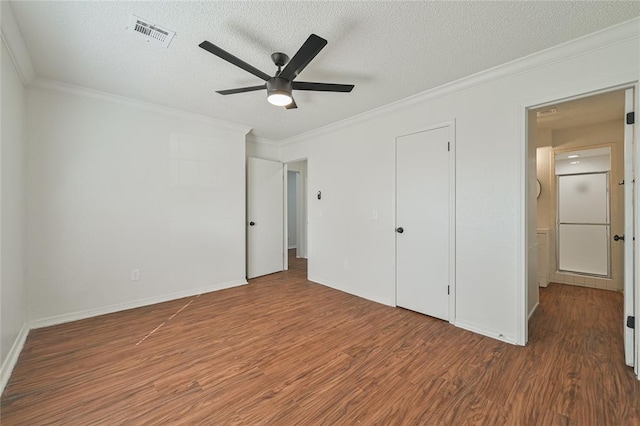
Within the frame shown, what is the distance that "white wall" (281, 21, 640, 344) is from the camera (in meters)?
2.05

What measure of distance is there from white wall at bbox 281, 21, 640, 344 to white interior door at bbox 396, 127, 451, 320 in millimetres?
116

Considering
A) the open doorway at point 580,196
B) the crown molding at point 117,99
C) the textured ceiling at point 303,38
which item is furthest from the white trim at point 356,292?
the crown molding at point 117,99

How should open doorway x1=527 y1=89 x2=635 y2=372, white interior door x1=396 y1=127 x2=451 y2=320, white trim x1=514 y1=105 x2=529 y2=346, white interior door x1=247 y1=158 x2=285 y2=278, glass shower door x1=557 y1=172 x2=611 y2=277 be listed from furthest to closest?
1. white interior door x1=247 y1=158 x2=285 y2=278
2. glass shower door x1=557 y1=172 x2=611 y2=277
3. open doorway x1=527 y1=89 x2=635 y2=372
4. white interior door x1=396 y1=127 x2=451 y2=320
5. white trim x1=514 y1=105 x2=529 y2=346

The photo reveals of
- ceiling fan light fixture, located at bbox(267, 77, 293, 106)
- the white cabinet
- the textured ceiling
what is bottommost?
the white cabinet

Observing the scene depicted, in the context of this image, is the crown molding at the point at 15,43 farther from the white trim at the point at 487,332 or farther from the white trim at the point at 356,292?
the white trim at the point at 487,332

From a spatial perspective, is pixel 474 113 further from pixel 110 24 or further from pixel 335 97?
pixel 110 24

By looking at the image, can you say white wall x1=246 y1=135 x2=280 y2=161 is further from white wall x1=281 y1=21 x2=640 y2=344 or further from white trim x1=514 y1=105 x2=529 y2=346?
white trim x1=514 y1=105 x2=529 y2=346

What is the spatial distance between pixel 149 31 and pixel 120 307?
2.95m

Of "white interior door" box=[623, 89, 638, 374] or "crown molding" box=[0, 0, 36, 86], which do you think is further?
"white interior door" box=[623, 89, 638, 374]

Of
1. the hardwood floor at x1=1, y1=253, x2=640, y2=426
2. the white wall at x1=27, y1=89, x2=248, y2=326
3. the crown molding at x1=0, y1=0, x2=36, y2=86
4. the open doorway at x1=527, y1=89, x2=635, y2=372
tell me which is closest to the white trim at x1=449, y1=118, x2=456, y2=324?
the hardwood floor at x1=1, y1=253, x2=640, y2=426

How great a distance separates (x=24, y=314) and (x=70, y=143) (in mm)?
1767

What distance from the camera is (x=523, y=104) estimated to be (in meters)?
2.28

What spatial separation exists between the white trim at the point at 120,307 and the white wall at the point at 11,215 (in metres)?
0.19

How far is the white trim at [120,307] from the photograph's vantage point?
8.73 feet
